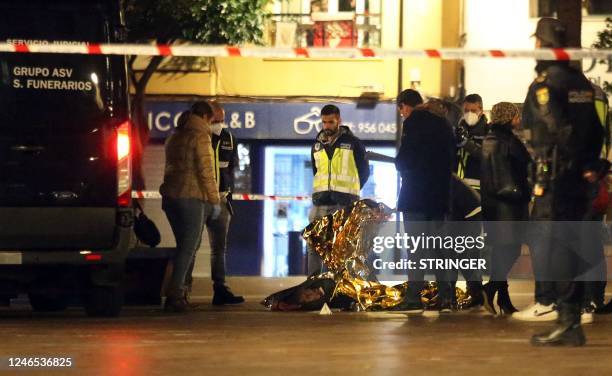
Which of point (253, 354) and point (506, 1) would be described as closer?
point (253, 354)

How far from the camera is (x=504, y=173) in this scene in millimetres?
11852

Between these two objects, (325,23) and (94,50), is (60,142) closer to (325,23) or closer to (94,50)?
(94,50)

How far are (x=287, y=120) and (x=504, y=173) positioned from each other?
12994mm

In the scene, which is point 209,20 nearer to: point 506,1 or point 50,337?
point 506,1

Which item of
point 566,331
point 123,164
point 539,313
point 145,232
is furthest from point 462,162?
point 566,331

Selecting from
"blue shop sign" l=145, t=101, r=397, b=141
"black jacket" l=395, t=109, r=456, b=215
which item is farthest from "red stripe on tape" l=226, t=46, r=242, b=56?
"blue shop sign" l=145, t=101, r=397, b=141

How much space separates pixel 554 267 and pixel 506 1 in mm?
15376

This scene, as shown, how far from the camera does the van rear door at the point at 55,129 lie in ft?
37.6

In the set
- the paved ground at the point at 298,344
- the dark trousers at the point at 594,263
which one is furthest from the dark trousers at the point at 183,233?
the dark trousers at the point at 594,263

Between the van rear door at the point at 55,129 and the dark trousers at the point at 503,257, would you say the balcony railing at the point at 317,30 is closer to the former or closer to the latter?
the dark trousers at the point at 503,257

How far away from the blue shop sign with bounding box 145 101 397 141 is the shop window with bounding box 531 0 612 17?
2832 mm

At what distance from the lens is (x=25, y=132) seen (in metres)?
11.5

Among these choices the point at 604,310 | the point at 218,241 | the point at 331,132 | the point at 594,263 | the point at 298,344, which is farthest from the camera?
the point at 218,241

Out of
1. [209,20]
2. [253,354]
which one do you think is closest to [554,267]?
[253,354]
